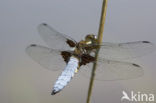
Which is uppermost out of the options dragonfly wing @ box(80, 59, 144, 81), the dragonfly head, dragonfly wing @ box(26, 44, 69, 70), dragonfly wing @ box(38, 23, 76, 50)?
dragonfly wing @ box(38, 23, 76, 50)

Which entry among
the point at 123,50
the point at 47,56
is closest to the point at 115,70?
the point at 123,50

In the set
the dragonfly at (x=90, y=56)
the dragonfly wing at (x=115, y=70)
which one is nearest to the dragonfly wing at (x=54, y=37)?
the dragonfly at (x=90, y=56)

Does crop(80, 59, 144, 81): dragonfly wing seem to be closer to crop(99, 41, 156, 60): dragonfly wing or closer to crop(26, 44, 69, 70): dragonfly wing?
crop(99, 41, 156, 60): dragonfly wing

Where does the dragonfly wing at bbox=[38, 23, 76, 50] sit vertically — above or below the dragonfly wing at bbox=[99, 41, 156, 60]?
above

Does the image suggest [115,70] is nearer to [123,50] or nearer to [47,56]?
[123,50]

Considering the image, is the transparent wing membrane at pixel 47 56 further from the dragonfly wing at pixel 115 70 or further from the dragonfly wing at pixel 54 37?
the dragonfly wing at pixel 115 70

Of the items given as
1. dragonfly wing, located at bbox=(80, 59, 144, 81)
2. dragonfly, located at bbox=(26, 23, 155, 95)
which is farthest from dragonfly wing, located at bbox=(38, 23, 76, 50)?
dragonfly wing, located at bbox=(80, 59, 144, 81)

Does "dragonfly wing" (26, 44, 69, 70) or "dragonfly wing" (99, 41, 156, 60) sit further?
"dragonfly wing" (26, 44, 69, 70)

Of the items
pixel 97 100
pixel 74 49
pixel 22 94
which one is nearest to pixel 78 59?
pixel 74 49
